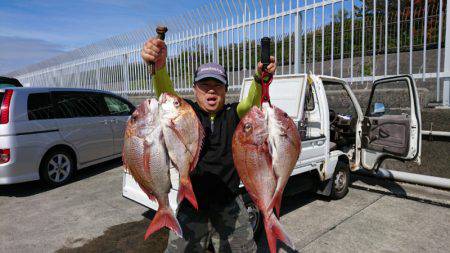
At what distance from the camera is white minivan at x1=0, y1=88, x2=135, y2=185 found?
5.54 meters

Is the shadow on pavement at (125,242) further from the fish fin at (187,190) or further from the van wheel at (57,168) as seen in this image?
the van wheel at (57,168)

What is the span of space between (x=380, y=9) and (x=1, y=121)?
7315mm

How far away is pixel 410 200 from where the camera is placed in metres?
5.00

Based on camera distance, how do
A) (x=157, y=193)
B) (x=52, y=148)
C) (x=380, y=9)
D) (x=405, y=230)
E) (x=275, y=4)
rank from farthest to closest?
(x=275, y=4) → (x=380, y=9) → (x=52, y=148) → (x=405, y=230) → (x=157, y=193)

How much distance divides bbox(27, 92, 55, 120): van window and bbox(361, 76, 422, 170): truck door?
5.41 m

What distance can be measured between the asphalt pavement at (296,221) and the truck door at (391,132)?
689 mm

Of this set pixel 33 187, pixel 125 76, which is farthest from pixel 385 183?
pixel 125 76


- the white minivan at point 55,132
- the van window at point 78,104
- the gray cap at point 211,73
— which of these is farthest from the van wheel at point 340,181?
the van window at point 78,104

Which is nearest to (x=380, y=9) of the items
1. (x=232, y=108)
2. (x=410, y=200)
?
(x=410, y=200)

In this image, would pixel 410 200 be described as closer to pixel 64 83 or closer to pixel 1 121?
pixel 1 121

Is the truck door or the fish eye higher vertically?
the fish eye

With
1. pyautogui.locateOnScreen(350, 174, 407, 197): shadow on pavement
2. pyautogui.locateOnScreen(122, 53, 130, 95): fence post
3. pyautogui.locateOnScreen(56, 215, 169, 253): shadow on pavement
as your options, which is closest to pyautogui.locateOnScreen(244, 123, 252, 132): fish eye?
pyautogui.locateOnScreen(56, 215, 169, 253): shadow on pavement

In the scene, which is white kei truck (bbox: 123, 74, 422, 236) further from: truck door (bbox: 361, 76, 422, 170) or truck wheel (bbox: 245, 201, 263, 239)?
truck wheel (bbox: 245, 201, 263, 239)

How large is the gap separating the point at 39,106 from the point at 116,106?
1959mm
